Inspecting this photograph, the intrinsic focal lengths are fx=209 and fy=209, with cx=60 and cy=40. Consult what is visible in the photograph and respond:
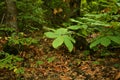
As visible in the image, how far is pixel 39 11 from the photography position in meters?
7.76

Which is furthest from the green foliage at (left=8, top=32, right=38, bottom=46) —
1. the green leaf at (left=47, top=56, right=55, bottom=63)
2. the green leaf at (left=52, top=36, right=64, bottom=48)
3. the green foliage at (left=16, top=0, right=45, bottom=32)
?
the green leaf at (left=52, top=36, right=64, bottom=48)

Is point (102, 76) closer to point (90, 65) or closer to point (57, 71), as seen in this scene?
point (90, 65)

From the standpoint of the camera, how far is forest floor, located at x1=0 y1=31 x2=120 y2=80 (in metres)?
5.79

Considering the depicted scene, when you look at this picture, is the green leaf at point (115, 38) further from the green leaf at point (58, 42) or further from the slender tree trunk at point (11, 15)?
the slender tree trunk at point (11, 15)

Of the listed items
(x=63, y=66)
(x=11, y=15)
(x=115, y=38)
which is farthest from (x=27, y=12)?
(x=115, y=38)

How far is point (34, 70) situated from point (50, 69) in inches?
19.1

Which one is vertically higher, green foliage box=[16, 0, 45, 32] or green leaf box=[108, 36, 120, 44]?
green leaf box=[108, 36, 120, 44]

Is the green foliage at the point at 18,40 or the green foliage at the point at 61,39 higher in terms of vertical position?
the green foliage at the point at 61,39

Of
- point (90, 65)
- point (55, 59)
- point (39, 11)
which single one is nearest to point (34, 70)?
point (55, 59)

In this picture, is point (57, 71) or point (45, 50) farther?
point (45, 50)

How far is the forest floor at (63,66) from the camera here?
19.0 ft

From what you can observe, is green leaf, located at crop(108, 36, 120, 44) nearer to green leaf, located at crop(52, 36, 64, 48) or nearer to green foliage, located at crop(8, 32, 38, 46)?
green leaf, located at crop(52, 36, 64, 48)

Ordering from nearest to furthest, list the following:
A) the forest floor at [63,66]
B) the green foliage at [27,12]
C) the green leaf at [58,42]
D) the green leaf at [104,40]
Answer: the green leaf at [58,42]
the green leaf at [104,40]
the forest floor at [63,66]
the green foliage at [27,12]

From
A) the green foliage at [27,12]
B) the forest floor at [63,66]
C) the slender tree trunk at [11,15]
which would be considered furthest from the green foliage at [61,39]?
the green foliage at [27,12]
